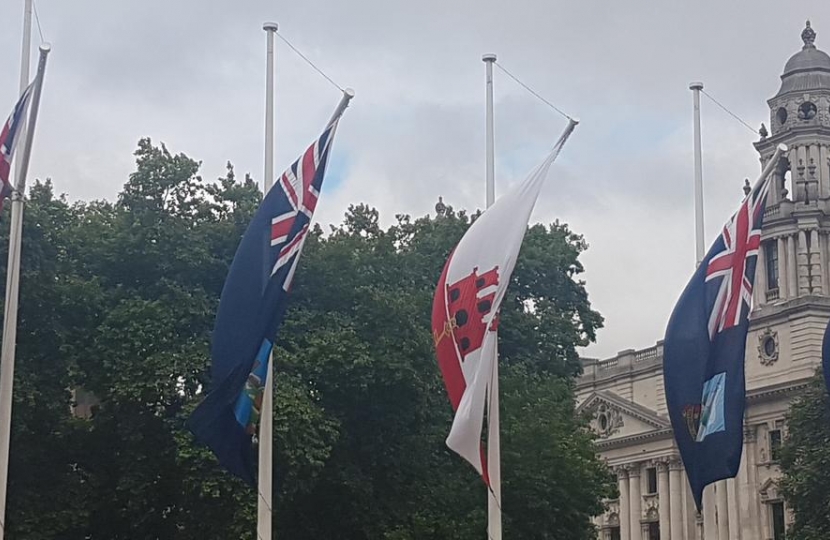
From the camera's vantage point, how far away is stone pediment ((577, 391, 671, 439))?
298 ft

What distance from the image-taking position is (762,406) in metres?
81.9

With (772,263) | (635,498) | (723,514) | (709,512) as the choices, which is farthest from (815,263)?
(709,512)

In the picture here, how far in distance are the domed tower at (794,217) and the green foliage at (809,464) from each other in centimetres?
2769

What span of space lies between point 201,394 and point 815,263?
2090 inches

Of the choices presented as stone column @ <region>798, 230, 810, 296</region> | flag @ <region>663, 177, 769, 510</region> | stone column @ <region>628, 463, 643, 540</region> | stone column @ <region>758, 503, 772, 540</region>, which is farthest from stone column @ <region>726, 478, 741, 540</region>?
flag @ <region>663, 177, 769, 510</region>

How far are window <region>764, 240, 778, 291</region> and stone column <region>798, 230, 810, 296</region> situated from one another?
184 centimetres

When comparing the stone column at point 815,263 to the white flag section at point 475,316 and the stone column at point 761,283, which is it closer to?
the stone column at point 761,283

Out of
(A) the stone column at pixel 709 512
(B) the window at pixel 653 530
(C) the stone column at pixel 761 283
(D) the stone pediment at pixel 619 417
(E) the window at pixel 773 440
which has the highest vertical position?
(C) the stone column at pixel 761 283

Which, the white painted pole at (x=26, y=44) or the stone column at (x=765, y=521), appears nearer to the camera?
the white painted pole at (x=26, y=44)

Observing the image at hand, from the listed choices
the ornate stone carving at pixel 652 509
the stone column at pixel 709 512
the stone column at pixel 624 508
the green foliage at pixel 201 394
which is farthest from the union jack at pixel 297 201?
the stone column at pixel 624 508

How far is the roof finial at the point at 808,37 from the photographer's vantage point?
85.0 metres

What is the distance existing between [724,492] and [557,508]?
148 feet

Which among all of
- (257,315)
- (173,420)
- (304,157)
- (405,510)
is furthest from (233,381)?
(405,510)

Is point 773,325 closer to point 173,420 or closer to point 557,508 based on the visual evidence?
point 557,508
